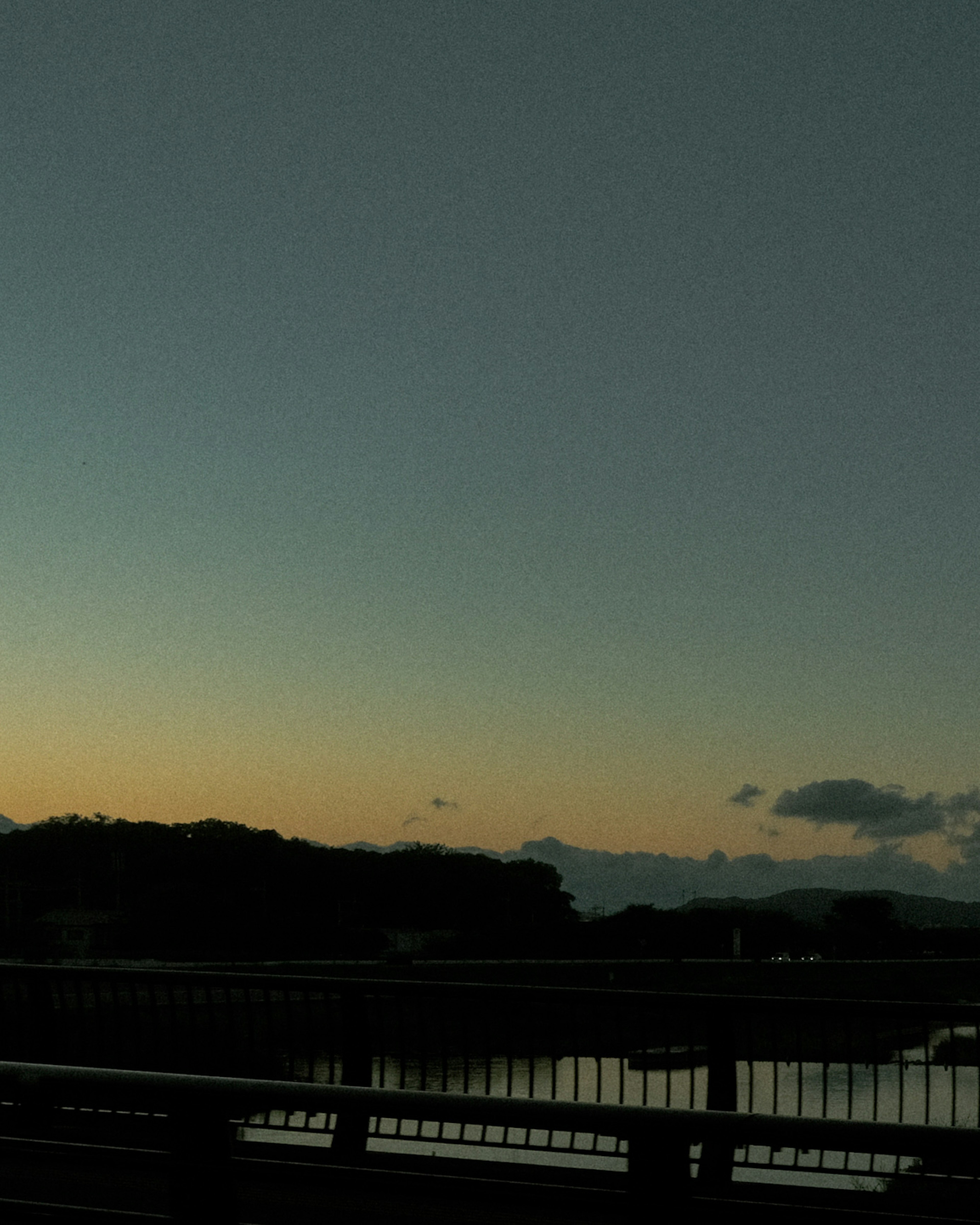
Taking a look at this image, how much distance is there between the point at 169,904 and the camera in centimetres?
11388

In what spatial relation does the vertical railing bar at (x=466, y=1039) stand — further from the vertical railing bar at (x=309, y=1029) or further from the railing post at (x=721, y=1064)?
the railing post at (x=721, y=1064)

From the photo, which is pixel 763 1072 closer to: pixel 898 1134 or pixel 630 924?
pixel 898 1134

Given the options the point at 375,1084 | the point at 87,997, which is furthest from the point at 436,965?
the point at 375,1084

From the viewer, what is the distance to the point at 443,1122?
11.3 ft

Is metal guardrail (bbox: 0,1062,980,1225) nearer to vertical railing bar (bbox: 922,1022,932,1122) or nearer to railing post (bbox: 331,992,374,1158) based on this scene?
vertical railing bar (bbox: 922,1022,932,1122)

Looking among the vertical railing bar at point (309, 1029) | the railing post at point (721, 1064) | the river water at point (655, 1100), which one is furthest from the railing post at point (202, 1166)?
the railing post at point (721, 1064)

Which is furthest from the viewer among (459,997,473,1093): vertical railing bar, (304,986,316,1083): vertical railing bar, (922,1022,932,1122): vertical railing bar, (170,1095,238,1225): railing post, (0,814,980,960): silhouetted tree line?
(0,814,980,960): silhouetted tree line

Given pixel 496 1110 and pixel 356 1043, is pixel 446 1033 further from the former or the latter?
pixel 496 1110

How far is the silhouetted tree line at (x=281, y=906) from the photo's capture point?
358ft

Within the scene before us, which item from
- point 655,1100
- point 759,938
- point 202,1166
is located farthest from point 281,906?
point 202,1166

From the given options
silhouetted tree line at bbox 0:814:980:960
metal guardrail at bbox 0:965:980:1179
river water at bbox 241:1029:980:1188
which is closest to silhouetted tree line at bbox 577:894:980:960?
silhouetted tree line at bbox 0:814:980:960

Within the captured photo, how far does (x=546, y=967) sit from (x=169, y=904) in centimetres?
4018

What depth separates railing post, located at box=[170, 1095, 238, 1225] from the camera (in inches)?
145

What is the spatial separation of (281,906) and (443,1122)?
12170 cm
